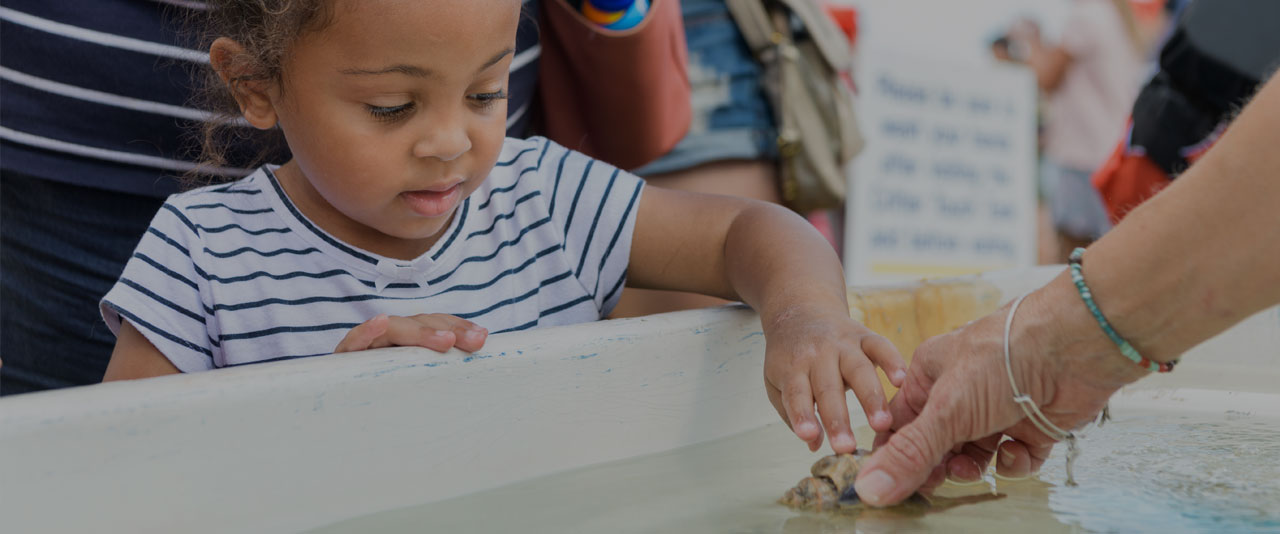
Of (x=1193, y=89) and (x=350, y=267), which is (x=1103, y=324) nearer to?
(x=350, y=267)

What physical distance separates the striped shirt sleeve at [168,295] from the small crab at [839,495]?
0.73m

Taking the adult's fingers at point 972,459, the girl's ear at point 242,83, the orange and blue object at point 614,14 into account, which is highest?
the orange and blue object at point 614,14

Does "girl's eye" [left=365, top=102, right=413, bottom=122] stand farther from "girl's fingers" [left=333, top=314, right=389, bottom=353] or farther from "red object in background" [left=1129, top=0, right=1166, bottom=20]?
"red object in background" [left=1129, top=0, right=1166, bottom=20]

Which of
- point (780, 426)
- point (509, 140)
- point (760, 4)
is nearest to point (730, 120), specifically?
point (760, 4)

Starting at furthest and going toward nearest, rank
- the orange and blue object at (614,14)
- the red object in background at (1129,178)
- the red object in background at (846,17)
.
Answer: the red object in background at (846,17)
the red object in background at (1129,178)
the orange and blue object at (614,14)

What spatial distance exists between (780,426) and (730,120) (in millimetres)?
863

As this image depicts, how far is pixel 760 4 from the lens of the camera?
2295mm

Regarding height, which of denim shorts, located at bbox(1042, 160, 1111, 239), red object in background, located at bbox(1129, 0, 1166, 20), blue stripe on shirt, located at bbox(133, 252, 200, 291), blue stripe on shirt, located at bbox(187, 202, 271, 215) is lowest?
denim shorts, located at bbox(1042, 160, 1111, 239)

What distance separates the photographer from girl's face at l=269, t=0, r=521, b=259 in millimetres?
1298

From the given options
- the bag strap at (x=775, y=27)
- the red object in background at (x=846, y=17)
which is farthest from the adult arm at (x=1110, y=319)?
the red object in background at (x=846, y=17)

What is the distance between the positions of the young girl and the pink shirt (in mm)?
4441

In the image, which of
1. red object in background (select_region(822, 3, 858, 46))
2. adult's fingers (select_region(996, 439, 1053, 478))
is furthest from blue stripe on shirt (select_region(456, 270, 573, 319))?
red object in background (select_region(822, 3, 858, 46))

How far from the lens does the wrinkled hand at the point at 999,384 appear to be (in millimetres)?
1104

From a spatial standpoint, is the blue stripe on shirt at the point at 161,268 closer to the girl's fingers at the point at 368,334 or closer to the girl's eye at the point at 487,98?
the girl's fingers at the point at 368,334
